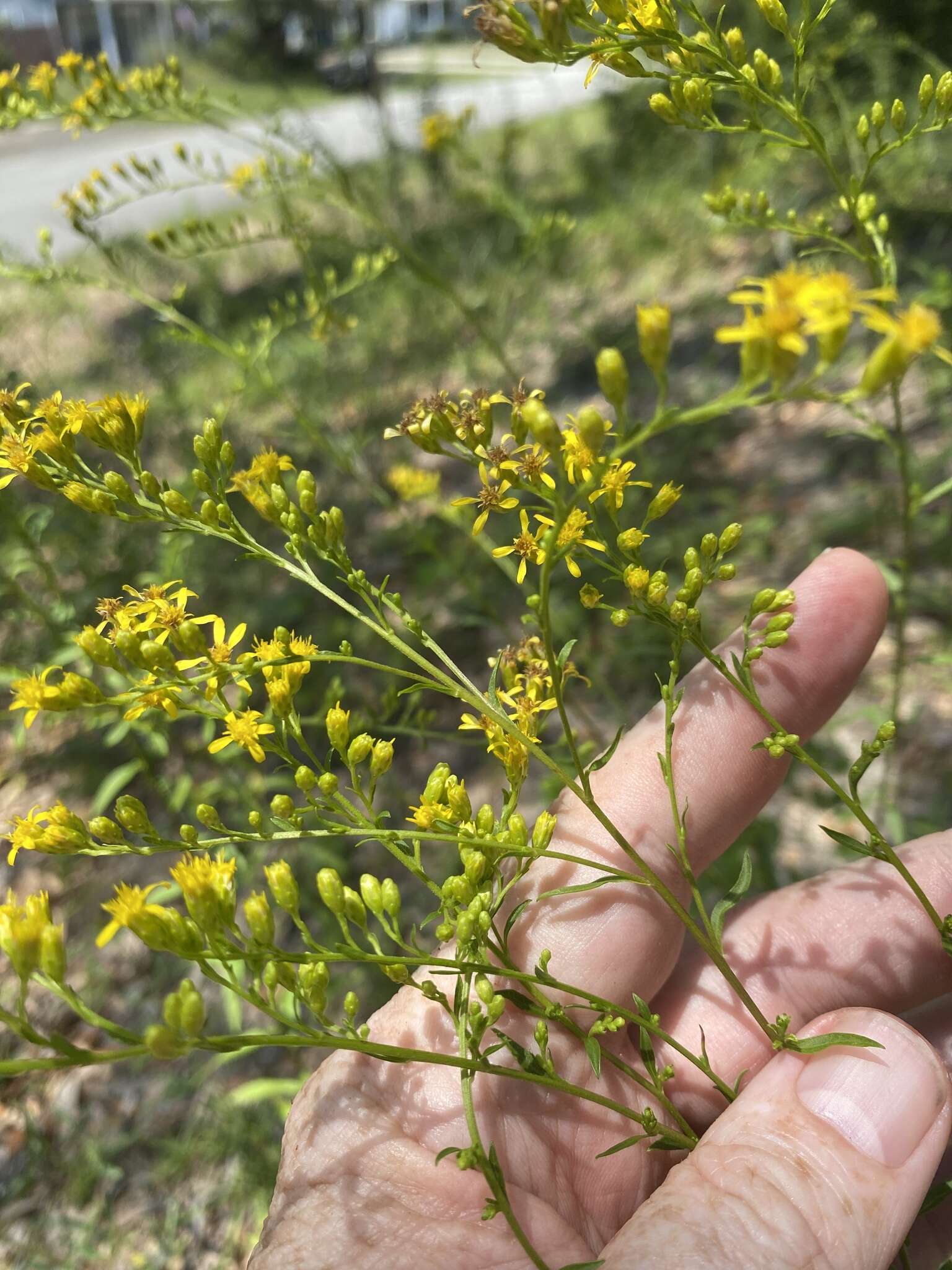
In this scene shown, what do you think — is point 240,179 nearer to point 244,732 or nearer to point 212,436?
point 212,436

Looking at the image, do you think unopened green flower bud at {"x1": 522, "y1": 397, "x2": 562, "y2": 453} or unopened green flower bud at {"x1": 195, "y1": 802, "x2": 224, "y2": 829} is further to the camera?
unopened green flower bud at {"x1": 195, "y1": 802, "x2": 224, "y2": 829}

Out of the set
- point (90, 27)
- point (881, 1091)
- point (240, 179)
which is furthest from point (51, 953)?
point (90, 27)

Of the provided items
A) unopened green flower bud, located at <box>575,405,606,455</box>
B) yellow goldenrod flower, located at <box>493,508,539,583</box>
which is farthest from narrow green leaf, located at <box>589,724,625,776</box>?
unopened green flower bud, located at <box>575,405,606,455</box>

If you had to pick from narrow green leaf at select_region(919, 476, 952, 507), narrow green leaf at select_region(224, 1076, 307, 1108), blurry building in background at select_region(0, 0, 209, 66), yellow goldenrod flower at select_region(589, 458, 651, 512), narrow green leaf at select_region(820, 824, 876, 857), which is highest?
blurry building in background at select_region(0, 0, 209, 66)

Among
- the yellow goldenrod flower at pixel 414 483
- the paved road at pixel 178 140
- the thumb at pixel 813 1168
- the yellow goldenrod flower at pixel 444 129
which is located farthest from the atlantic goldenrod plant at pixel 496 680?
the paved road at pixel 178 140

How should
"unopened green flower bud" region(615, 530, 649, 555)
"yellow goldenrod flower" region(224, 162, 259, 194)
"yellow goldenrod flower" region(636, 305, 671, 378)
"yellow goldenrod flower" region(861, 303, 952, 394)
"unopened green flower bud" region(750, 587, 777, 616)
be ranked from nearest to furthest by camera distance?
1. "yellow goldenrod flower" region(861, 303, 952, 394)
2. "yellow goldenrod flower" region(636, 305, 671, 378)
3. "unopened green flower bud" region(615, 530, 649, 555)
4. "unopened green flower bud" region(750, 587, 777, 616)
5. "yellow goldenrod flower" region(224, 162, 259, 194)

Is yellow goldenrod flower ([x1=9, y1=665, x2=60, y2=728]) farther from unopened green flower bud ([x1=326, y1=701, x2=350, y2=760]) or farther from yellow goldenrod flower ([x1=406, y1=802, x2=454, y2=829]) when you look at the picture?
yellow goldenrod flower ([x1=406, y1=802, x2=454, y2=829])
